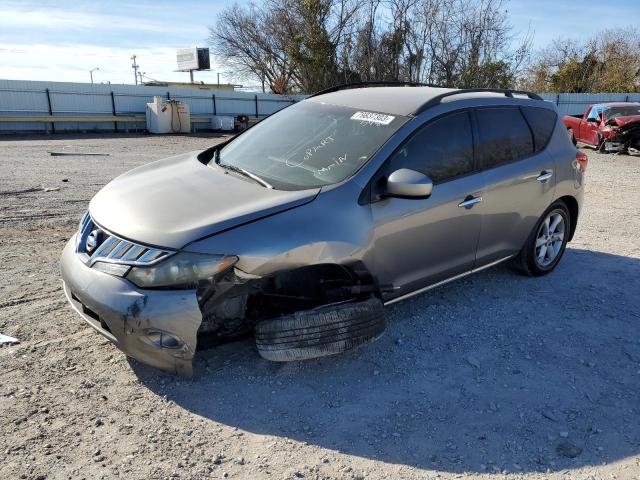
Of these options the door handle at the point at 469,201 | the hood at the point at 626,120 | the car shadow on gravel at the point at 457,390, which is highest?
the door handle at the point at 469,201

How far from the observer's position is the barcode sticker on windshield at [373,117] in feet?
12.7

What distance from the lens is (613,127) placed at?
1678cm

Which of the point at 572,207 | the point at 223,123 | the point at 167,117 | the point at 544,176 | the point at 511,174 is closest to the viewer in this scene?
the point at 511,174

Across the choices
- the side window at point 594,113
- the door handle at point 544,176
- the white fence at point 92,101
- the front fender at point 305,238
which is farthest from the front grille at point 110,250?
the white fence at point 92,101

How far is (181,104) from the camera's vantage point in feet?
83.3

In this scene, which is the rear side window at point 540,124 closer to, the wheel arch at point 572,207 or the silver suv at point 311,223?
the silver suv at point 311,223

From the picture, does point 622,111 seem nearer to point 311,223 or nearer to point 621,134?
point 621,134

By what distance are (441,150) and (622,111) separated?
52.5 feet

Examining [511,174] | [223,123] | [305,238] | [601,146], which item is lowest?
[223,123]

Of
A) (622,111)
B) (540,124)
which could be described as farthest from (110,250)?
(622,111)

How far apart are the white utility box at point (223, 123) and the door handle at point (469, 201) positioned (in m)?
24.6

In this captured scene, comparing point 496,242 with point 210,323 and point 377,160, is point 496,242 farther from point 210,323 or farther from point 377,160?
point 210,323

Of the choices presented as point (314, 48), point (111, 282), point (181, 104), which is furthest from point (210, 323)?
point (314, 48)

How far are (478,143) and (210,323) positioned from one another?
2.56m
